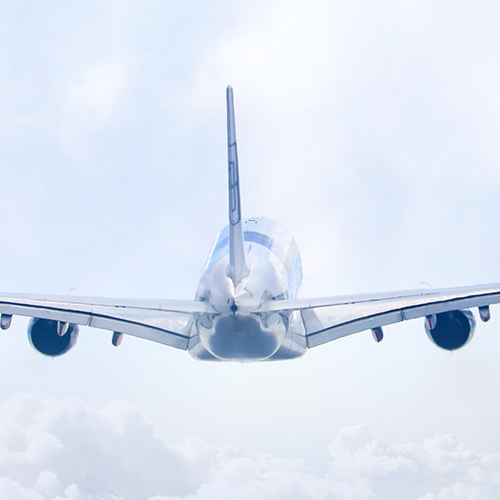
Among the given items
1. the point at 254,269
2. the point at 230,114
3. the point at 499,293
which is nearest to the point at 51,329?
the point at 254,269

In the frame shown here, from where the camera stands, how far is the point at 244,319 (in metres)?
19.2

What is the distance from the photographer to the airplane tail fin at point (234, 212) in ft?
64.8

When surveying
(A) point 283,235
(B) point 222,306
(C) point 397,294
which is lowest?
Result: (B) point 222,306

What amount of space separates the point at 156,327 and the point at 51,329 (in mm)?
3549

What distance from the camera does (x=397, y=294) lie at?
2152cm

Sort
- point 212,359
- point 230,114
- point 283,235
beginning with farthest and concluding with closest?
point 283,235 → point 212,359 → point 230,114

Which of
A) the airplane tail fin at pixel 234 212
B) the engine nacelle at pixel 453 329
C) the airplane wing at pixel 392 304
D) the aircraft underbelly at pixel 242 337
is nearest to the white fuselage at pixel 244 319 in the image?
the aircraft underbelly at pixel 242 337

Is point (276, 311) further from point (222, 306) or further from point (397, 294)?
point (397, 294)

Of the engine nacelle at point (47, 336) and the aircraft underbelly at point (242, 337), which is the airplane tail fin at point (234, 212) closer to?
the aircraft underbelly at point (242, 337)

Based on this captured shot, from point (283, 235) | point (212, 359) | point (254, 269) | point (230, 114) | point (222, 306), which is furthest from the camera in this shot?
point (283, 235)

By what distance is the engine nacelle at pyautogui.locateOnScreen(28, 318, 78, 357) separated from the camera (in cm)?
2452

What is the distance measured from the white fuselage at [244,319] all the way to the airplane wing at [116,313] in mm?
531

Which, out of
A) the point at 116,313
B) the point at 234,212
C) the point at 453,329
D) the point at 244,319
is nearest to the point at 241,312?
the point at 244,319

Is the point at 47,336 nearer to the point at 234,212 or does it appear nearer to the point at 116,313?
the point at 116,313
